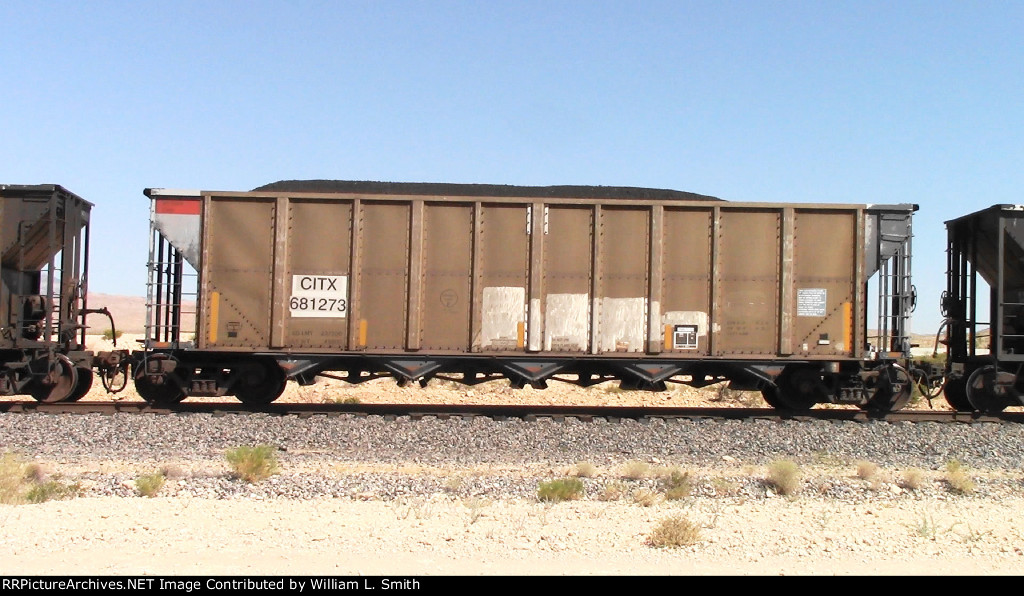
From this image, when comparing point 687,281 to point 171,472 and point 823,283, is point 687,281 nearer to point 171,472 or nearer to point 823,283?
point 823,283

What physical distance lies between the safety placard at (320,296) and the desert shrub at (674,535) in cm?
720

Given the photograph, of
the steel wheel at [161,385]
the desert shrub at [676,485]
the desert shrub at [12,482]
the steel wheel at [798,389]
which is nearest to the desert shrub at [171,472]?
the desert shrub at [12,482]

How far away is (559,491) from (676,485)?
4.00 ft

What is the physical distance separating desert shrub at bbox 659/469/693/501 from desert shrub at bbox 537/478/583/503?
2.77 ft

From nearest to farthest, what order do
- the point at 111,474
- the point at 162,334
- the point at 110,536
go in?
the point at 110,536
the point at 111,474
the point at 162,334

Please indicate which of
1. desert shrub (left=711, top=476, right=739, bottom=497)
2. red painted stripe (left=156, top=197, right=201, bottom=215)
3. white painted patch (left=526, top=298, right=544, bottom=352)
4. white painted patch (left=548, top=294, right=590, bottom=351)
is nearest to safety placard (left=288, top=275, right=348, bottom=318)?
red painted stripe (left=156, top=197, right=201, bottom=215)

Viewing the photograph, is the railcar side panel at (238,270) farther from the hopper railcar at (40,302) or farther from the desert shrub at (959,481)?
the desert shrub at (959,481)

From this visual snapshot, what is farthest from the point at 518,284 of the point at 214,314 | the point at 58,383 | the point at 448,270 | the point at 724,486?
the point at 58,383

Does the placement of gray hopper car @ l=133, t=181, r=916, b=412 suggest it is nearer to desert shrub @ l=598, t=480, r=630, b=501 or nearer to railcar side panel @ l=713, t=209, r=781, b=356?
railcar side panel @ l=713, t=209, r=781, b=356

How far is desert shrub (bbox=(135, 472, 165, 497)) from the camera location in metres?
6.89
